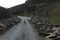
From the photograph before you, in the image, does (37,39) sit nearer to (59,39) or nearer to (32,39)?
(32,39)

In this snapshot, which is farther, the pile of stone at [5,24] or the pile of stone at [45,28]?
the pile of stone at [5,24]

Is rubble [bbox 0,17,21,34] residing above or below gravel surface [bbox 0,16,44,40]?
above

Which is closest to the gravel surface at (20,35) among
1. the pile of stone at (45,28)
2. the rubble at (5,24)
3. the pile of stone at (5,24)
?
the pile of stone at (45,28)

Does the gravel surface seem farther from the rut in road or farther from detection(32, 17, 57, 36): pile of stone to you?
detection(32, 17, 57, 36): pile of stone

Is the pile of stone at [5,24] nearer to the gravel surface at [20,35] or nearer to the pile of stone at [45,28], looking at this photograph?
the gravel surface at [20,35]

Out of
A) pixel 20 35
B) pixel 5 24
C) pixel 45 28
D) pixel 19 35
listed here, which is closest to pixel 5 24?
pixel 5 24

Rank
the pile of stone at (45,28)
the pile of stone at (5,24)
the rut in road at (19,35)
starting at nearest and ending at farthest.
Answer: the rut in road at (19,35) → the pile of stone at (45,28) → the pile of stone at (5,24)

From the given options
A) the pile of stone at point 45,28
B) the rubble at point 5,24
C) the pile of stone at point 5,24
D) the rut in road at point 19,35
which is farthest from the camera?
the pile of stone at point 5,24

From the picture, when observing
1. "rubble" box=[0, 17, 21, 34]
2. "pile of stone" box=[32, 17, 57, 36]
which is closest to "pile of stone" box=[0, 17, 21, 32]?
"rubble" box=[0, 17, 21, 34]

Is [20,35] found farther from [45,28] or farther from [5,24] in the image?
[5,24]

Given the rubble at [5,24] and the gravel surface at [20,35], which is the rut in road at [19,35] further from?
the rubble at [5,24]

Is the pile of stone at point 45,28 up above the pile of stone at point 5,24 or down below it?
below

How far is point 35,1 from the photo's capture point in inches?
5226

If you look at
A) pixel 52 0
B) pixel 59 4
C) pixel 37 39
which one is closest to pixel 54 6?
pixel 59 4
